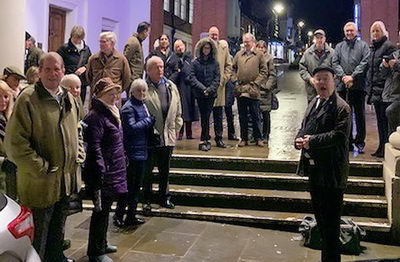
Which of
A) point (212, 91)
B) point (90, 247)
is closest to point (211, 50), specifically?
point (212, 91)

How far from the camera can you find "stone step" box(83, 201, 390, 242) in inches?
229

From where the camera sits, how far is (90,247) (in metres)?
4.79

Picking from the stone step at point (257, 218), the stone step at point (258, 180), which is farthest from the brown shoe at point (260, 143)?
the stone step at point (257, 218)

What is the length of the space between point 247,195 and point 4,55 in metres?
3.78

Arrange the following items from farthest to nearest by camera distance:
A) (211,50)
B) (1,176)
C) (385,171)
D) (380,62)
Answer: (211,50) < (380,62) < (385,171) < (1,176)

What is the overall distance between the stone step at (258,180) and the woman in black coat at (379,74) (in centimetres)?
95

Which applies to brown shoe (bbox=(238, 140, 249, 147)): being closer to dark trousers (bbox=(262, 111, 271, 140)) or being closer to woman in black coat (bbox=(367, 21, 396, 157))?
dark trousers (bbox=(262, 111, 271, 140))

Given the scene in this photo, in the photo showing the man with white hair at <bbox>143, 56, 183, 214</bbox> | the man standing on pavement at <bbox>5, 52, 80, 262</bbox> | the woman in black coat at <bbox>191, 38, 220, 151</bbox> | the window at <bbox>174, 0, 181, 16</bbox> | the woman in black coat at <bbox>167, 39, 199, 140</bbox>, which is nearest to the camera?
the man standing on pavement at <bbox>5, 52, 80, 262</bbox>

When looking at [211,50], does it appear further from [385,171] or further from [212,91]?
[385,171]

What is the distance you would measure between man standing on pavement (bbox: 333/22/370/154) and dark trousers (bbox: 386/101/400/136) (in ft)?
2.52

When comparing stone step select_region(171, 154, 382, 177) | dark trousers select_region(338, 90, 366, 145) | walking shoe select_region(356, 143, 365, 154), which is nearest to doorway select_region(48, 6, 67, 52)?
stone step select_region(171, 154, 382, 177)

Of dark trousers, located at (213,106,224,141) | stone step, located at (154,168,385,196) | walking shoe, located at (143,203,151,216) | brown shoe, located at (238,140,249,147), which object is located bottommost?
walking shoe, located at (143,203,151,216)

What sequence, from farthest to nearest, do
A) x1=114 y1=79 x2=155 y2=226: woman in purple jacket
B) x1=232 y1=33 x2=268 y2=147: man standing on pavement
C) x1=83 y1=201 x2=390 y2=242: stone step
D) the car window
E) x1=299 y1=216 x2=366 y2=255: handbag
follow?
x1=232 y1=33 x2=268 y2=147: man standing on pavement → x1=83 y1=201 x2=390 y2=242: stone step → x1=114 y1=79 x2=155 y2=226: woman in purple jacket → x1=299 y1=216 x2=366 y2=255: handbag → the car window

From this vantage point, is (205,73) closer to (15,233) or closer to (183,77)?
(183,77)
